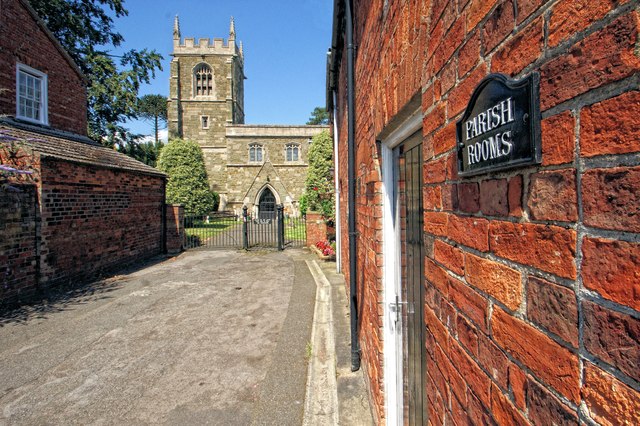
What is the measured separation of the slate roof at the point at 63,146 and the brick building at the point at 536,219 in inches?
349

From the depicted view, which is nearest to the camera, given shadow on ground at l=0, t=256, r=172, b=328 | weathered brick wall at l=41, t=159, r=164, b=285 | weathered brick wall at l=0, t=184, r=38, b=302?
shadow on ground at l=0, t=256, r=172, b=328

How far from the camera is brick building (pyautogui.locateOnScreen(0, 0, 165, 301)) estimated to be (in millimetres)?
7145

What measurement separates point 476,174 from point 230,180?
34622 millimetres

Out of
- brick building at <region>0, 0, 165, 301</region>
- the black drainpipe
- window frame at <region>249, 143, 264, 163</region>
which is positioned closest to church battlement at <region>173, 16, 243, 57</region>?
window frame at <region>249, 143, 264, 163</region>

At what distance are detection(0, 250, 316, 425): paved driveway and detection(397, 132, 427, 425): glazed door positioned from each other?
1686 millimetres

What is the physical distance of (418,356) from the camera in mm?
2061

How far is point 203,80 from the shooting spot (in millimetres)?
36000

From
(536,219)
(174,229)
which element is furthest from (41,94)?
(536,219)

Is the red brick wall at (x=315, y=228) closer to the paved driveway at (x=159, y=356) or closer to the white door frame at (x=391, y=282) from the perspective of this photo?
the paved driveway at (x=159, y=356)

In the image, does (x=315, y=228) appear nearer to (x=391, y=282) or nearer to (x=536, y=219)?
(x=391, y=282)

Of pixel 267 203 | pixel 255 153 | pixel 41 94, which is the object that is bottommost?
pixel 267 203

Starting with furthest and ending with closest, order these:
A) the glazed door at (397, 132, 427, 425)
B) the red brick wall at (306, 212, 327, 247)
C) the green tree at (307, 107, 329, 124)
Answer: the green tree at (307, 107, 329, 124) < the red brick wall at (306, 212, 327, 247) < the glazed door at (397, 132, 427, 425)

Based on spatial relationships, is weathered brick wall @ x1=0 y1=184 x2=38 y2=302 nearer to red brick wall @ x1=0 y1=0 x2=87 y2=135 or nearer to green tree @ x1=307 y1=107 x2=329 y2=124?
red brick wall @ x1=0 y1=0 x2=87 y2=135

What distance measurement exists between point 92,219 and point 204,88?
102 ft
